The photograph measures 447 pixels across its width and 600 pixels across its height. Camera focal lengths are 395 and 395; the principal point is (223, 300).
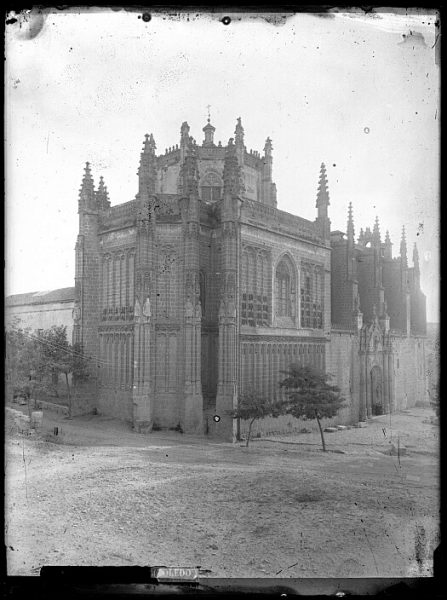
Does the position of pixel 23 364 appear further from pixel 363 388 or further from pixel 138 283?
pixel 363 388

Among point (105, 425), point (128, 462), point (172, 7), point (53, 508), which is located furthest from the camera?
point (105, 425)

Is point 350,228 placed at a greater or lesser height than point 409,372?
greater

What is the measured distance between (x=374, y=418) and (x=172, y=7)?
5.72 meters

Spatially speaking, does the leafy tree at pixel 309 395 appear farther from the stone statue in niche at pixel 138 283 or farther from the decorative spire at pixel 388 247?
the stone statue in niche at pixel 138 283

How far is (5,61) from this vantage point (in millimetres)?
4164

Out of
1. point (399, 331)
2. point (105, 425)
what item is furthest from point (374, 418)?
point (105, 425)

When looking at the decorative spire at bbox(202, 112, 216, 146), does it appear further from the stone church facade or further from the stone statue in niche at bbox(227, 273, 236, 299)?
the stone statue in niche at bbox(227, 273, 236, 299)

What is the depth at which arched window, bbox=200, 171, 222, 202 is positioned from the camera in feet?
60.3

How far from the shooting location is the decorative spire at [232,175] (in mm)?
6246

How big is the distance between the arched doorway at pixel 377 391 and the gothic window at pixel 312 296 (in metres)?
1.26

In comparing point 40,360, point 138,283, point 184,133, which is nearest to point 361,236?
point 184,133

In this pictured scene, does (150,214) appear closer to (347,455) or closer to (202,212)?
(202,212)

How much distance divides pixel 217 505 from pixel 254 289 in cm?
323

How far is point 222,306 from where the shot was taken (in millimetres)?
6508
